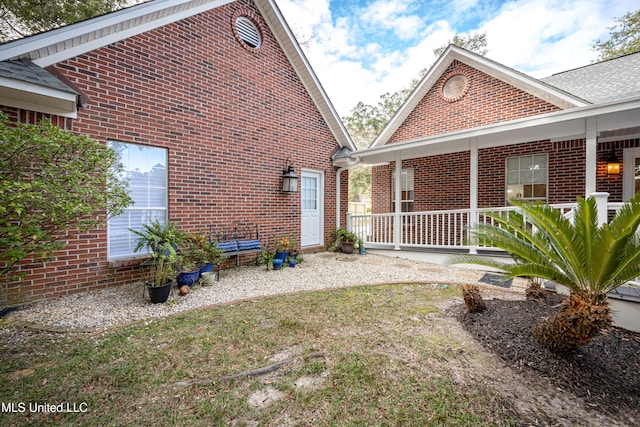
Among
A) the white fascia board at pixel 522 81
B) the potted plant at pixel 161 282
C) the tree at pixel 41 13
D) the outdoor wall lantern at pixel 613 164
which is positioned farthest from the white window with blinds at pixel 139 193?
the outdoor wall lantern at pixel 613 164

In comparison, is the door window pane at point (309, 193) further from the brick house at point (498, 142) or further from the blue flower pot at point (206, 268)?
the blue flower pot at point (206, 268)

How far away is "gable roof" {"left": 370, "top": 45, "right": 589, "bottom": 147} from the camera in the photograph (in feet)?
22.9

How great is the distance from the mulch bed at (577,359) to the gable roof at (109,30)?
6.39 m

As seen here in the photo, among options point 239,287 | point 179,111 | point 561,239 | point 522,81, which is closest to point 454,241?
point 561,239

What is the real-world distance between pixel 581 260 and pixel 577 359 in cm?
91

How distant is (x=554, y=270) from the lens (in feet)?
8.50

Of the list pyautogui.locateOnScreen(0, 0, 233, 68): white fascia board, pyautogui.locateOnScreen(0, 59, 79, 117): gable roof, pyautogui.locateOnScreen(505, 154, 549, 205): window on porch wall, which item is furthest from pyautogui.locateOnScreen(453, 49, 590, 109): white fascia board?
pyautogui.locateOnScreen(0, 59, 79, 117): gable roof

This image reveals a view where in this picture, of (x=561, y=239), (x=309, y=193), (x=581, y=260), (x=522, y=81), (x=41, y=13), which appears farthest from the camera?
(x=41, y=13)

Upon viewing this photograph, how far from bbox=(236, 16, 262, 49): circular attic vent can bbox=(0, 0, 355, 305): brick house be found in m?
0.03

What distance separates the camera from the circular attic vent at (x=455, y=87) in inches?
349

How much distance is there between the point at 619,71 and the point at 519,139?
467cm

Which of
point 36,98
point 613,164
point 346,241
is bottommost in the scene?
point 346,241

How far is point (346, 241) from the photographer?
8.19 meters

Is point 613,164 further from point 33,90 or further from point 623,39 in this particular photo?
point 623,39
